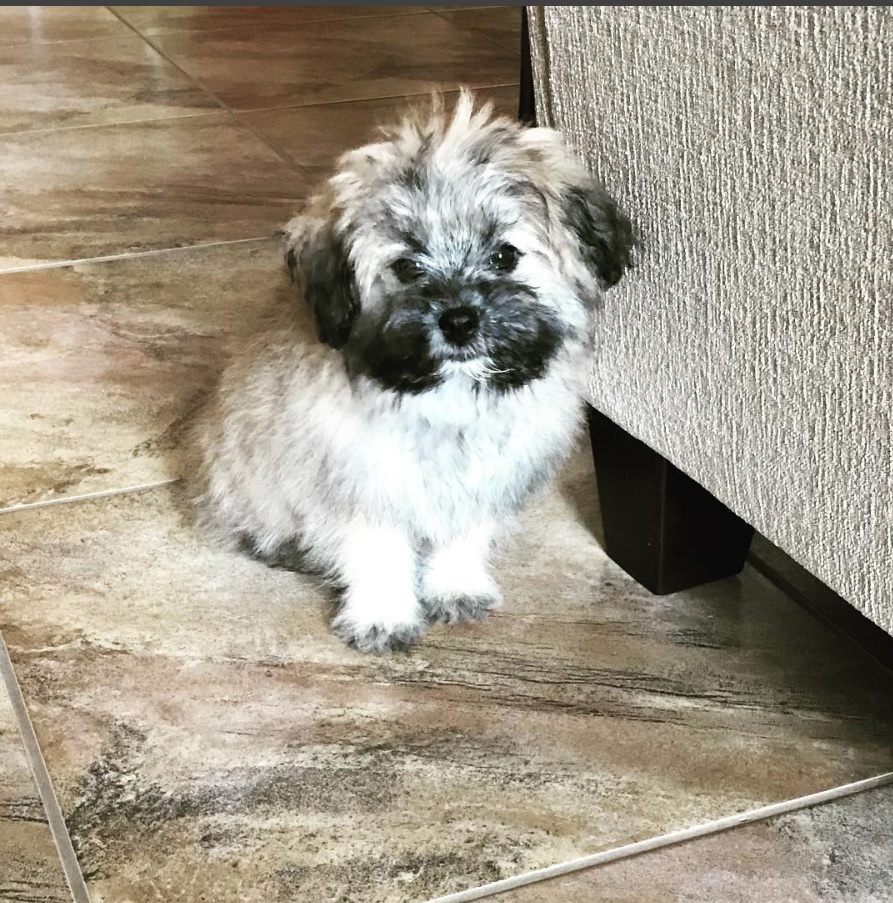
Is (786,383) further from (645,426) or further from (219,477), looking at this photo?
(219,477)

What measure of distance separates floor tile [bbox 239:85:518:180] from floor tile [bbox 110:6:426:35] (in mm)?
1057

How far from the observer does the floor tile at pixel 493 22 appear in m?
3.60

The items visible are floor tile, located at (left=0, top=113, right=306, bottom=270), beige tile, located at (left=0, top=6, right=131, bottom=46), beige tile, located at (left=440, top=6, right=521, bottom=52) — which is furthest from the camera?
beige tile, located at (left=0, top=6, right=131, bottom=46)

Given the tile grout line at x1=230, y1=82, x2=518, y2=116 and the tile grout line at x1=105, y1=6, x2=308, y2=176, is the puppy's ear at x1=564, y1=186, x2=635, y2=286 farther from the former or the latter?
the tile grout line at x1=230, y1=82, x2=518, y2=116

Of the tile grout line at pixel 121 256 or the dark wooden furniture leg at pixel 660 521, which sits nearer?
the dark wooden furniture leg at pixel 660 521

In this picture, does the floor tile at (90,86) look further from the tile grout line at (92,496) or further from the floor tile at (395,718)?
the floor tile at (395,718)

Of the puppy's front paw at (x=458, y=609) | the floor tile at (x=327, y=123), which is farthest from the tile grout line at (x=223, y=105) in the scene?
the puppy's front paw at (x=458, y=609)

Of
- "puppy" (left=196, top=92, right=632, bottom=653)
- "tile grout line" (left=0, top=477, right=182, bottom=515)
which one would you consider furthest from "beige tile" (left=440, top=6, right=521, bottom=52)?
"puppy" (left=196, top=92, right=632, bottom=653)

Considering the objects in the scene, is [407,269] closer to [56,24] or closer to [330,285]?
[330,285]

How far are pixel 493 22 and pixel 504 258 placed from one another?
293 centimetres

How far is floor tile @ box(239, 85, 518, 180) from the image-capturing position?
2740 mm

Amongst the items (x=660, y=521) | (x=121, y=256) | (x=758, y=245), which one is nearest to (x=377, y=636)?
(x=660, y=521)

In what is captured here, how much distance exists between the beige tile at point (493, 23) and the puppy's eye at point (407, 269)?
252 cm

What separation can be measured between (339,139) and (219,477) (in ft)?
5.19
